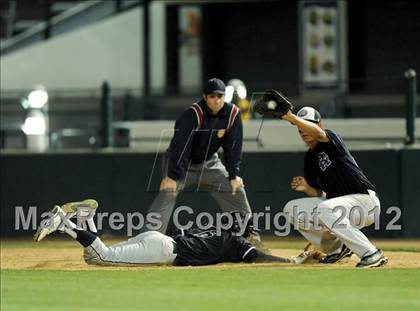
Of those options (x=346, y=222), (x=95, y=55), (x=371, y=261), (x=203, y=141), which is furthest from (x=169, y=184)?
(x=95, y=55)

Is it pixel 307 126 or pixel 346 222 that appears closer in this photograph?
pixel 307 126

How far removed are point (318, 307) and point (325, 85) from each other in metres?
15.9

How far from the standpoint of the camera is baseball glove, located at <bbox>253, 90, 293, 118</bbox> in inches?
493

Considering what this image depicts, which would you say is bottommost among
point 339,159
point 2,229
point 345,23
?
point 2,229

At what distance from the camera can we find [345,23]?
2681cm

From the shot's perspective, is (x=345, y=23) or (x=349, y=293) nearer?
(x=349, y=293)

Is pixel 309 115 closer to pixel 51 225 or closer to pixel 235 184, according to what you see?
pixel 235 184

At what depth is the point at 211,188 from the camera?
1445 cm

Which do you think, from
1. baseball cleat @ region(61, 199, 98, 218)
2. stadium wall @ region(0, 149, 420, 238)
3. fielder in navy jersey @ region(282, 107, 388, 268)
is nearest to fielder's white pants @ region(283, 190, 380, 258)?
fielder in navy jersey @ region(282, 107, 388, 268)

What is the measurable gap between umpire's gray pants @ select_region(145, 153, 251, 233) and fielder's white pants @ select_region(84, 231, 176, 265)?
125 centimetres

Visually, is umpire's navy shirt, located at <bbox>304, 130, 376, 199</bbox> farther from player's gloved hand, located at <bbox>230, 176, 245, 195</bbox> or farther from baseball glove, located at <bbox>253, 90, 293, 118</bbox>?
player's gloved hand, located at <bbox>230, 176, 245, 195</bbox>

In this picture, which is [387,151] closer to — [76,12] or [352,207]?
[352,207]

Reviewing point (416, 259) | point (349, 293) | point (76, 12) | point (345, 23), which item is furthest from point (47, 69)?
point (349, 293)

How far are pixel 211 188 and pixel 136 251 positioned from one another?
1894 mm
